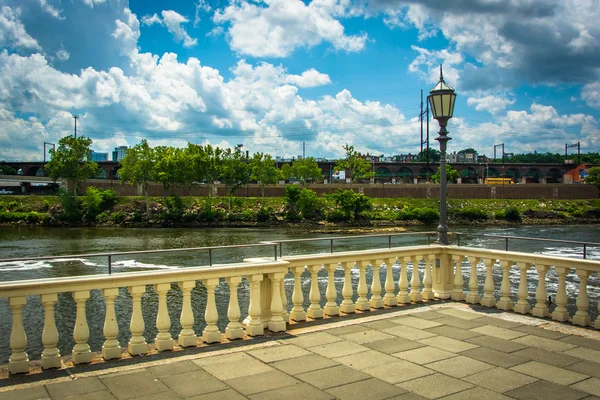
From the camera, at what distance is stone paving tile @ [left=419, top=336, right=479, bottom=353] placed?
6578 mm

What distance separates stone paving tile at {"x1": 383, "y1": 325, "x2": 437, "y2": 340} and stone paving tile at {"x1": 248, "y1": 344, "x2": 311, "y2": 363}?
1526 mm

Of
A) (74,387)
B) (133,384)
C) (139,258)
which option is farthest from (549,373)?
(139,258)

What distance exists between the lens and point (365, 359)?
20.2 ft

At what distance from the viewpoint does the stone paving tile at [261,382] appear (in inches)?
205

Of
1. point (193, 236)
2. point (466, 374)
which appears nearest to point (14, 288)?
point (466, 374)

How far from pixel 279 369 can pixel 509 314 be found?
4610mm

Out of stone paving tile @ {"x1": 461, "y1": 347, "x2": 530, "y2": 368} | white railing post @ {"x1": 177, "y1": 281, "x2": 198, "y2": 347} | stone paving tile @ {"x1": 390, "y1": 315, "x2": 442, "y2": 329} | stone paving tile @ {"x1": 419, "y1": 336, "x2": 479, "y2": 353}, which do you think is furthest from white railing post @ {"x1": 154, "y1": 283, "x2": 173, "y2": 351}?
stone paving tile @ {"x1": 461, "y1": 347, "x2": 530, "y2": 368}

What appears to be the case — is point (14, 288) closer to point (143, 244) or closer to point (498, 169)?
point (143, 244)

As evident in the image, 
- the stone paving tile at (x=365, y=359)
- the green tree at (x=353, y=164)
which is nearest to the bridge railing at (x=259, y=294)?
the stone paving tile at (x=365, y=359)

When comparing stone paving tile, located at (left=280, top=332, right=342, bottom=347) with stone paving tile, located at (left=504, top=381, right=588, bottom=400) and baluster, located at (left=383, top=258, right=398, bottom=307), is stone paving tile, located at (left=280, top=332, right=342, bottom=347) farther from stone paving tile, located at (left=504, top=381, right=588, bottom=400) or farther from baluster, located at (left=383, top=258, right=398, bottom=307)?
stone paving tile, located at (left=504, top=381, right=588, bottom=400)

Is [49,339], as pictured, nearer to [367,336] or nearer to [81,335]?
[81,335]

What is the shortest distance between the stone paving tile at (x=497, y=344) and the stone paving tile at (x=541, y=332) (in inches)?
26.7

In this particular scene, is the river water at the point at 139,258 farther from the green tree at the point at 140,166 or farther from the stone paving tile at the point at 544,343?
the green tree at the point at 140,166

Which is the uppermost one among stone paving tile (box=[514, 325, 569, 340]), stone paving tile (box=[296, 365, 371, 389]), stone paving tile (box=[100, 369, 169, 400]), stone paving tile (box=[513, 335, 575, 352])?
stone paving tile (box=[100, 369, 169, 400])
